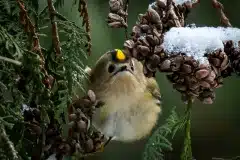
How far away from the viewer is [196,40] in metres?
0.93

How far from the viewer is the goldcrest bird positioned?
1373mm

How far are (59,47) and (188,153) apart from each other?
251 millimetres

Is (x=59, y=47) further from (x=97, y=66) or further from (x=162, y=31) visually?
(x=97, y=66)

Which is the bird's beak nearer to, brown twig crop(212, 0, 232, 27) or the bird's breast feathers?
the bird's breast feathers

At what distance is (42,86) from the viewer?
0.92 metres

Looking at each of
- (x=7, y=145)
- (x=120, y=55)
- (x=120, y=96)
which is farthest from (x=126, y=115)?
(x=7, y=145)

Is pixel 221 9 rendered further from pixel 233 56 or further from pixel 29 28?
pixel 29 28

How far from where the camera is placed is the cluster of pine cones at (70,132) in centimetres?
93

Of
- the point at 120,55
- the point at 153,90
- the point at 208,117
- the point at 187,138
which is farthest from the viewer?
the point at 208,117

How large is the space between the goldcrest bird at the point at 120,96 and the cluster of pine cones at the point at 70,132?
380 millimetres

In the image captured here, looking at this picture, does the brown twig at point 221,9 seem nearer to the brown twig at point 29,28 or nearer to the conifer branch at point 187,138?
the conifer branch at point 187,138

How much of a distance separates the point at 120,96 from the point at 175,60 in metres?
0.53

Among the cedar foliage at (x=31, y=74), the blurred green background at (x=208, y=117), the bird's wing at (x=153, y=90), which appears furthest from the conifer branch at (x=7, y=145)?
the blurred green background at (x=208, y=117)

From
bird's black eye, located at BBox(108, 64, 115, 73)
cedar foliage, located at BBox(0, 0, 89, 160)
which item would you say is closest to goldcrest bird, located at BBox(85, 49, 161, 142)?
bird's black eye, located at BBox(108, 64, 115, 73)
